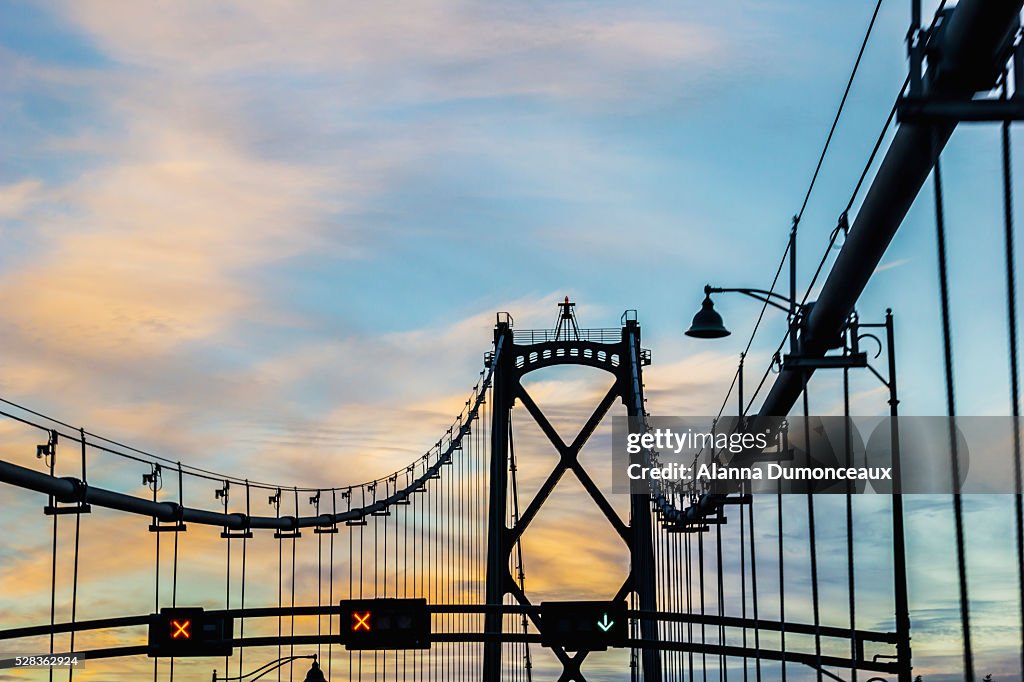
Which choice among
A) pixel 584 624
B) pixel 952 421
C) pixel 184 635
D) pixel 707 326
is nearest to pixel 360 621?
pixel 184 635

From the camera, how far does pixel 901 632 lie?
2616cm

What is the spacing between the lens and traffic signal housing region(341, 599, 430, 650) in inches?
1401

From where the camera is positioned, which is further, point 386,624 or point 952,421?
point 386,624

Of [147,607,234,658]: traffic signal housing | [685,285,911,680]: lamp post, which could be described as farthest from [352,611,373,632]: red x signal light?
[685,285,911,680]: lamp post

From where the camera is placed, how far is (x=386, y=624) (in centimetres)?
3588

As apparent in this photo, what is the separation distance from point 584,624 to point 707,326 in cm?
1513

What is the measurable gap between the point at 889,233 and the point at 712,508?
29400 millimetres

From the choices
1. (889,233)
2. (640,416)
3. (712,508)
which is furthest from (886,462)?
(640,416)

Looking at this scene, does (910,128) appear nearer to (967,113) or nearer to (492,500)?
(967,113)

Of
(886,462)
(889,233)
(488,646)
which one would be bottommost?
(488,646)

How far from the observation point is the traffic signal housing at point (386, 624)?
35.6 m

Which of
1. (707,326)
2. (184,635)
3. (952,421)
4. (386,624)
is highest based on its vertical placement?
(707,326)

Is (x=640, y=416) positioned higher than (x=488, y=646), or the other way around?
(x=640, y=416)

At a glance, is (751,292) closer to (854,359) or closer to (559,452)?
(854,359)
